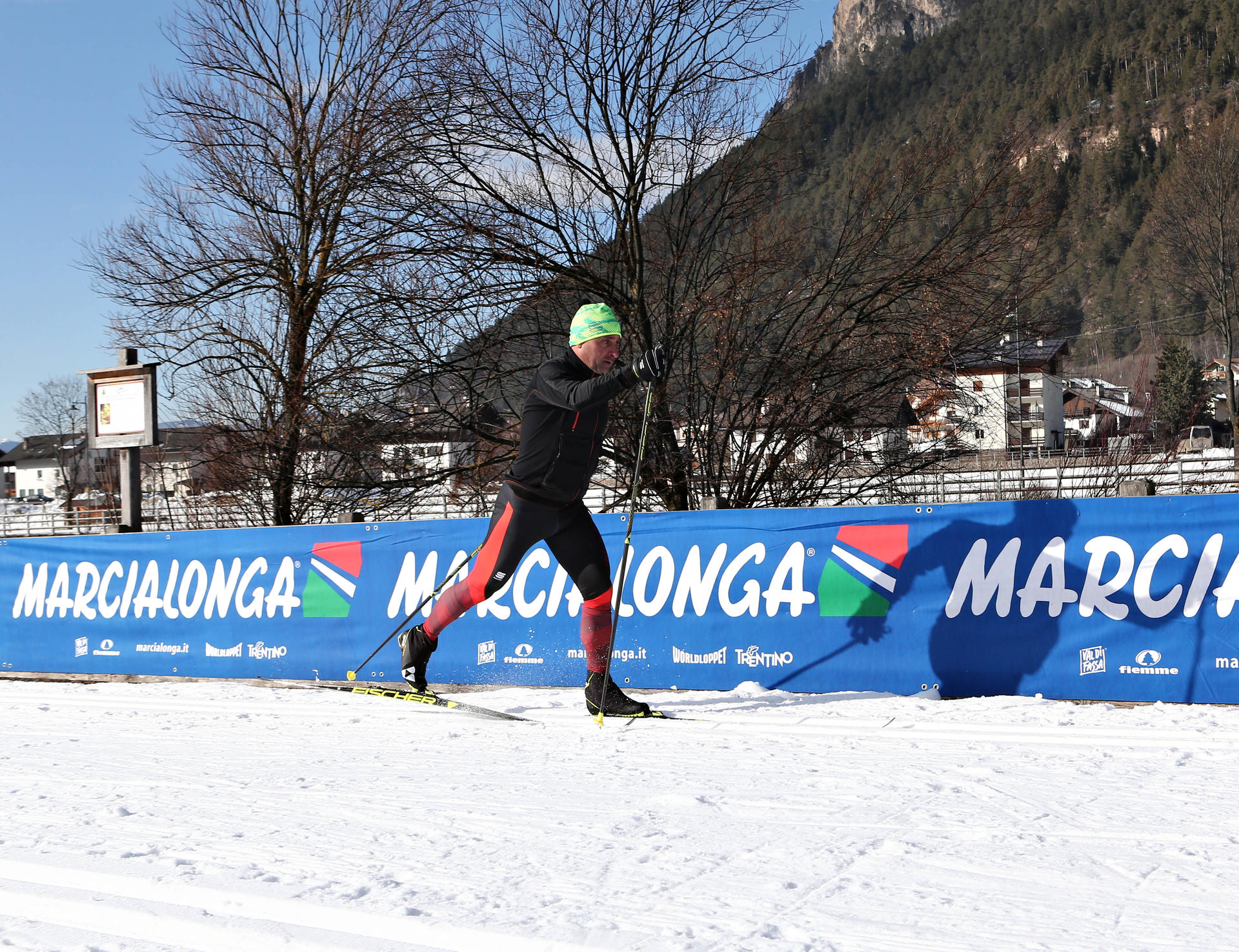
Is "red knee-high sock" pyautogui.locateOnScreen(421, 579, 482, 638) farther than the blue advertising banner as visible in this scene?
Yes

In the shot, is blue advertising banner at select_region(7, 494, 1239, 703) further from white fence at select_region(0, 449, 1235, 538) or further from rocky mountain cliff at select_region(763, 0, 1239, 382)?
rocky mountain cliff at select_region(763, 0, 1239, 382)

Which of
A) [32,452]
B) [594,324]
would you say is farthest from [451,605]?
[32,452]

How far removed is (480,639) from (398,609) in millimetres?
677

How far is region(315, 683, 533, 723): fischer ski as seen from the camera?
5.37 metres

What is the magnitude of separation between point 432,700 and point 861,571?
2.59 meters

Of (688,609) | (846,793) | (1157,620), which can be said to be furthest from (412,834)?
(1157,620)

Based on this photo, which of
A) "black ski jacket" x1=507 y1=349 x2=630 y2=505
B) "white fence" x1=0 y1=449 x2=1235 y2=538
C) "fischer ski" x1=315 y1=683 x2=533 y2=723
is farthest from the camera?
"white fence" x1=0 y1=449 x2=1235 y2=538

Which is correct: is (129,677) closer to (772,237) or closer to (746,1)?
(772,237)

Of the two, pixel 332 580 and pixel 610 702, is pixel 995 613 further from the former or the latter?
pixel 332 580

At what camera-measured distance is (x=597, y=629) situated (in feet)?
17.9

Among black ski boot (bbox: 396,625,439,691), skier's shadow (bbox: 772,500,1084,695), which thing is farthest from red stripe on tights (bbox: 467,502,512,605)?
skier's shadow (bbox: 772,500,1084,695)

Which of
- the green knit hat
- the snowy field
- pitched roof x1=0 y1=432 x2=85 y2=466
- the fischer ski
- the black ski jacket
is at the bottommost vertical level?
the snowy field

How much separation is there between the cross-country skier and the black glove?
46 centimetres

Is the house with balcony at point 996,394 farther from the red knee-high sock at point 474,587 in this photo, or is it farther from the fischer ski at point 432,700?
the fischer ski at point 432,700
